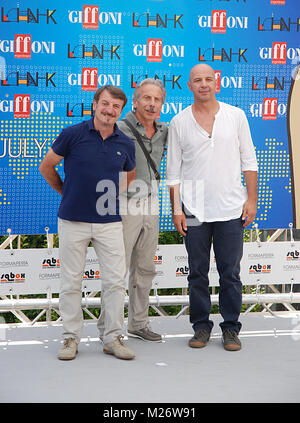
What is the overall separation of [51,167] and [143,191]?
0.62m

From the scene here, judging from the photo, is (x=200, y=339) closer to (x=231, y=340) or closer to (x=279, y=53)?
(x=231, y=340)

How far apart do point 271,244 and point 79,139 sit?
1990 millimetres

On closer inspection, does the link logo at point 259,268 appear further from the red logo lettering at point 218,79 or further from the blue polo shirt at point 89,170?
the blue polo shirt at point 89,170

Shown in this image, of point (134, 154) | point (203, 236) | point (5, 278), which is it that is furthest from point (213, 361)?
point (5, 278)

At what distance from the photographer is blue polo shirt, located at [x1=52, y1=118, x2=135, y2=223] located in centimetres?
399

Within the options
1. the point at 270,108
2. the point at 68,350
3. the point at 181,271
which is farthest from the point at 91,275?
the point at 270,108

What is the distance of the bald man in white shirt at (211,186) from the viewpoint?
4.24 metres

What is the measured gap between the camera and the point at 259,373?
389 centimetres

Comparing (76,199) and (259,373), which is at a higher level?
(76,199)

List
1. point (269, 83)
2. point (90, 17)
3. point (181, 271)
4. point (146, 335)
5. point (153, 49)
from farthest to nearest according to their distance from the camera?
point (181, 271) → point (269, 83) → point (153, 49) → point (90, 17) → point (146, 335)

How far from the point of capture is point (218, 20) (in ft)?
16.0
